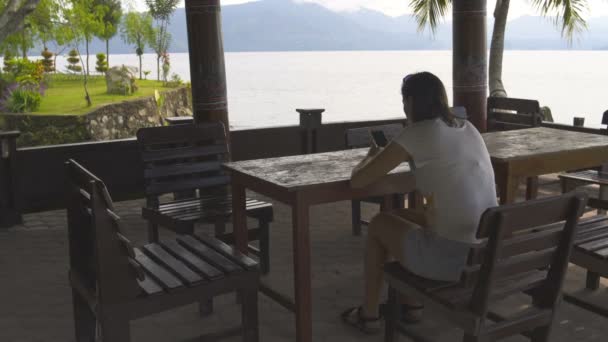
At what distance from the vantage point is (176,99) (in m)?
36.3

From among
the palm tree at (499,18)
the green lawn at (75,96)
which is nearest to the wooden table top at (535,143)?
the palm tree at (499,18)

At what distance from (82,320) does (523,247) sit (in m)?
2.05

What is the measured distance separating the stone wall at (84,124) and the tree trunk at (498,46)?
19.9m

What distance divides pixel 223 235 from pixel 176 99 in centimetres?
3317

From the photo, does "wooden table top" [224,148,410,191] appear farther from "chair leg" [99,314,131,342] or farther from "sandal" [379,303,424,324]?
"chair leg" [99,314,131,342]

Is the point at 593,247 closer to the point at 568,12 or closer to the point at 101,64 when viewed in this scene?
the point at 568,12

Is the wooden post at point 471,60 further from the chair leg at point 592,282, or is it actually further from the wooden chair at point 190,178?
the wooden chair at point 190,178

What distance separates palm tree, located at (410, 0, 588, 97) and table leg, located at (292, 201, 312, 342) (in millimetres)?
8826

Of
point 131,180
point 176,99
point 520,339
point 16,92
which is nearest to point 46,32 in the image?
point 16,92

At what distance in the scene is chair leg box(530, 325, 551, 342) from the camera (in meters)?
2.76

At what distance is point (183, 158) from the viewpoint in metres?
4.30

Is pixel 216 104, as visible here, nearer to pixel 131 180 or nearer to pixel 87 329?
pixel 131 180

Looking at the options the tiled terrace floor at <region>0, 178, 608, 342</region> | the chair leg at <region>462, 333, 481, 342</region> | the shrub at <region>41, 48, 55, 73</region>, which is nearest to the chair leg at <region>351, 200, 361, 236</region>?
the tiled terrace floor at <region>0, 178, 608, 342</region>

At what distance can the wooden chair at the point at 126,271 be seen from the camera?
256 centimetres
